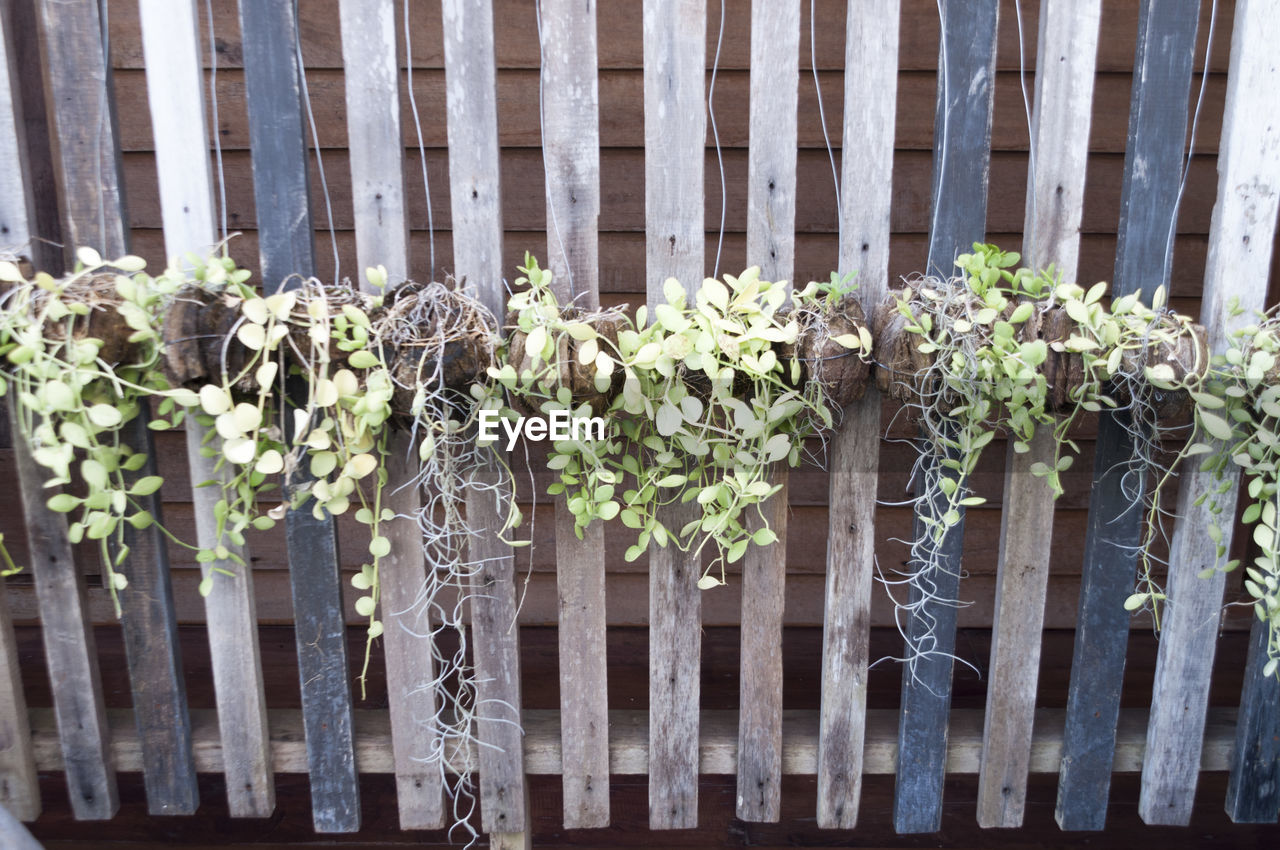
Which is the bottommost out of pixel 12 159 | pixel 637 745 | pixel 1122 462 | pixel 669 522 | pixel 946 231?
pixel 637 745

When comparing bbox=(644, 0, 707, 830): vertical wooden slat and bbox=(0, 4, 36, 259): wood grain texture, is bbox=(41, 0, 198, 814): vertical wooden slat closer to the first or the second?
bbox=(0, 4, 36, 259): wood grain texture

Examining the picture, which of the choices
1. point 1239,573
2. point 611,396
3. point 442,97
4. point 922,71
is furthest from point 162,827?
point 1239,573

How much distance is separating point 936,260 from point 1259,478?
0.58 metres

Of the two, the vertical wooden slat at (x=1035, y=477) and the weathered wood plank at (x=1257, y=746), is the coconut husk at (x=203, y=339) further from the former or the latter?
the weathered wood plank at (x=1257, y=746)

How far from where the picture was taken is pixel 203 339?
1177mm

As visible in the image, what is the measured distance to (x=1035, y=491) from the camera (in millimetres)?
1379

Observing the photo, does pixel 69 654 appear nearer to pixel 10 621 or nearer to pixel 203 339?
pixel 10 621

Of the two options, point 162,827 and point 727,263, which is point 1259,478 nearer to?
point 727,263

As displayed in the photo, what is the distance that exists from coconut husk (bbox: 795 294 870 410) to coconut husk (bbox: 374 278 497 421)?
46 cm

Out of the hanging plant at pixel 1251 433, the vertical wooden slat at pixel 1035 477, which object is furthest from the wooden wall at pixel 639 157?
the hanging plant at pixel 1251 433

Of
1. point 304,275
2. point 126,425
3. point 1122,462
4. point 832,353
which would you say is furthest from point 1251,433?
point 126,425

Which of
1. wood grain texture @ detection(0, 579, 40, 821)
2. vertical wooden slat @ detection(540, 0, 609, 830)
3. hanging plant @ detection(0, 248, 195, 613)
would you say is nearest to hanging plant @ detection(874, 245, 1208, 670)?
vertical wooden slat @ detection(540, 0, 609, 830)

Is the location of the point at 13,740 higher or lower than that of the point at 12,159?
lower

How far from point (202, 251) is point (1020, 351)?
1.23 meters
